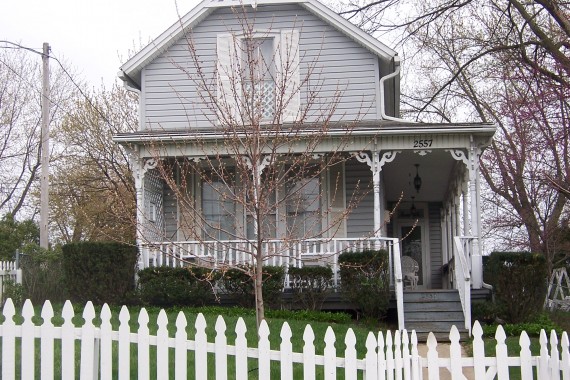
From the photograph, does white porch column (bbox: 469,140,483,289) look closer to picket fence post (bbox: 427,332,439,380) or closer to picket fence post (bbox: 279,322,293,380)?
picket fence post (bbox: 427,332,439,380)

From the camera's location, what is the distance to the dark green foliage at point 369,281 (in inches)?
550

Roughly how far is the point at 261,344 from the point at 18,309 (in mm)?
11042

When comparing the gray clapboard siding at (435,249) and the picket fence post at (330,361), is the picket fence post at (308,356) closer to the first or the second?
the picket fence post at (330,361)

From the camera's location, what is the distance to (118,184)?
3009cm

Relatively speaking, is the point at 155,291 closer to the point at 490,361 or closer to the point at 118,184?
the point at 490,361

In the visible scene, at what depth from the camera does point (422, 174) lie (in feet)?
64.8

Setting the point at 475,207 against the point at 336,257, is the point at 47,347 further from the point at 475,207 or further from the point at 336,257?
the point at 475,207

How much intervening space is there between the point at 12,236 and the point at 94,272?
410 inches

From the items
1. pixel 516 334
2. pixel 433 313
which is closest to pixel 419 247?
pixel 433 313

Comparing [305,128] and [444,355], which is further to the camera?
[305,128]

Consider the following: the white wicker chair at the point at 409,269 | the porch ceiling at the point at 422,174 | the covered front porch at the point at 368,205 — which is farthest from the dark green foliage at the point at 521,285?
the white wicker chair at the point at 409,269

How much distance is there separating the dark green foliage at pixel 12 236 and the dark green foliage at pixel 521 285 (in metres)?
15.0

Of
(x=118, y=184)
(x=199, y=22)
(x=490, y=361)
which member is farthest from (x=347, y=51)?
(x=118, y=184)

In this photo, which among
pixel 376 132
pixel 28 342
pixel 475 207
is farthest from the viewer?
pixel 475 207
